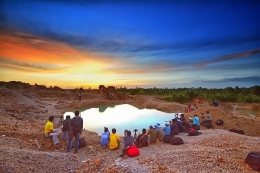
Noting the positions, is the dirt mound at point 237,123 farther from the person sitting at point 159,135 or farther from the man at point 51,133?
the man at point 51,133

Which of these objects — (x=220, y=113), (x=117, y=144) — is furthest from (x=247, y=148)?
(x=220, y=113)

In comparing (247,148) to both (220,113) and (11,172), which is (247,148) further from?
(220,113)

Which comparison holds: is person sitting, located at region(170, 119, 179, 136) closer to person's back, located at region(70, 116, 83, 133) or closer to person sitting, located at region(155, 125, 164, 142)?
person sitting, located at region(155, 125, 164, 142)

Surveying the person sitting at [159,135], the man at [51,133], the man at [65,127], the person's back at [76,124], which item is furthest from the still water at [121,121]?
the person's back at [76,124]

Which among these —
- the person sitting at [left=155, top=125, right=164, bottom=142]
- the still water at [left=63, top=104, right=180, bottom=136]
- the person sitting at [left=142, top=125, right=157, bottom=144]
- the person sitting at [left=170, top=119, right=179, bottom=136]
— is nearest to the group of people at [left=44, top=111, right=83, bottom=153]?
the person sitting at [left=142, top=125, right=157, bottom=144]

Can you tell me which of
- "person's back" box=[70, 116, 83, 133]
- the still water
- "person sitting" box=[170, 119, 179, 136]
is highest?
"person's back" box=[70, 116, 83, 133]

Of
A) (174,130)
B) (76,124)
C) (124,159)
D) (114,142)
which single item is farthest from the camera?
(174,130)

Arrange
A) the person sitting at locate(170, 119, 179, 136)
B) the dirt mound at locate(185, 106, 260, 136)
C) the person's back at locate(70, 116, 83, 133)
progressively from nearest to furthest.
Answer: the person's back at locate(70, 116, 83, 133), the person sitting at locate(170, 119, 179, 136), the dirt mound at locate(185, 106, 260, 136)

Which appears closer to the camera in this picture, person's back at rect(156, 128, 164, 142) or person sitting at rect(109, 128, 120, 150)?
person sitting at rect(109, 128, 120, 150)

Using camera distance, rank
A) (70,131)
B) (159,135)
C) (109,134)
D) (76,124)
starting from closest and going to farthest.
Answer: (76,124), (70,131), (109,134), (159,135)

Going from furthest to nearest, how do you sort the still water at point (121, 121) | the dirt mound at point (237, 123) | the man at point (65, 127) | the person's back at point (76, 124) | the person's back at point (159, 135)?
1. the still water at point (121, 121)
2. the dirt mound at point (237, 123)
3. the person's back at point (159, 135)
4. the man at point (65, 127)
5. the person's back at point (76, 124)

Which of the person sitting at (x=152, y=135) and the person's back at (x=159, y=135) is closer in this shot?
the person sitting at (x=152, y=135)

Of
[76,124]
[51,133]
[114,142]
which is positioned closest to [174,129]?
[114,142]

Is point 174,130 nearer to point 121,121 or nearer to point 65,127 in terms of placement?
point 65,127
